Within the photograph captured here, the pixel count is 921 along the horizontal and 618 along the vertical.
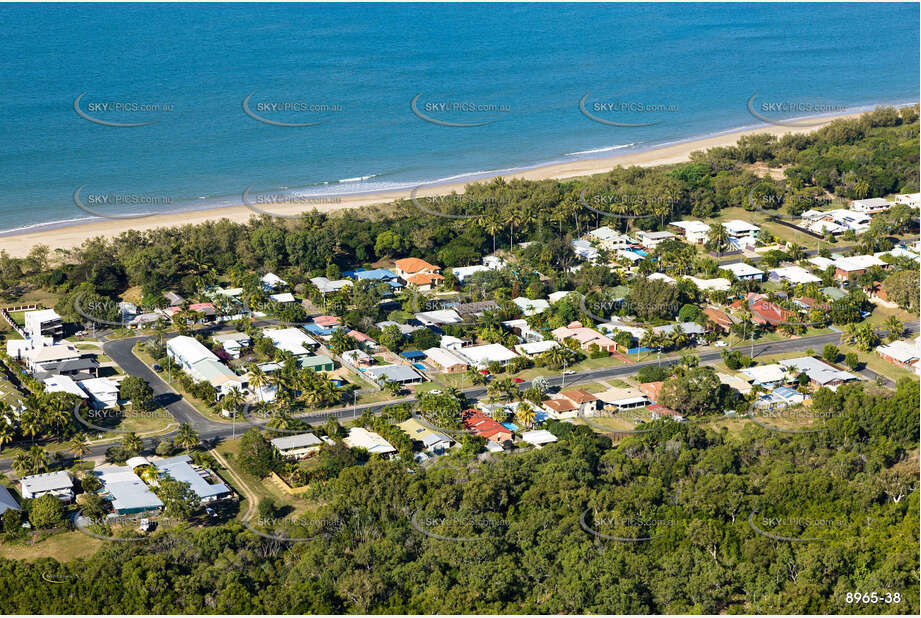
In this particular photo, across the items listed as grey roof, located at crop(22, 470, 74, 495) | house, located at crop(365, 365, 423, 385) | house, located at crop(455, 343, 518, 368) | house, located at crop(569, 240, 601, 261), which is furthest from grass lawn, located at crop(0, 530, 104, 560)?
house, located at crop(569, 240, 601, 261)

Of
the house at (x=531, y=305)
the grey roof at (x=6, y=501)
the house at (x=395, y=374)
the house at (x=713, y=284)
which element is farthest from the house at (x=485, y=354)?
the grey roof at (x=6, y=501)

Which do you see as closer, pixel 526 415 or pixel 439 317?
pixel 526 415

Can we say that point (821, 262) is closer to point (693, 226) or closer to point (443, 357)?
point (693, 226)

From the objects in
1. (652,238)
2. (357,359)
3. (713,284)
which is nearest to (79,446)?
(357,359)

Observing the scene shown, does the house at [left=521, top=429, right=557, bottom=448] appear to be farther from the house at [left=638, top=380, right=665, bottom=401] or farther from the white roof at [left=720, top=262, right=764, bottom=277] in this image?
the white roof at [left=720, top=262, right=764, bottom=277]

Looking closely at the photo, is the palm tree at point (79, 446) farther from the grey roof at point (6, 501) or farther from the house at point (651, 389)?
the house at point (651, 389)

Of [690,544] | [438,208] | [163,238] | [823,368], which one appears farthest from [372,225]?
[690,544]
